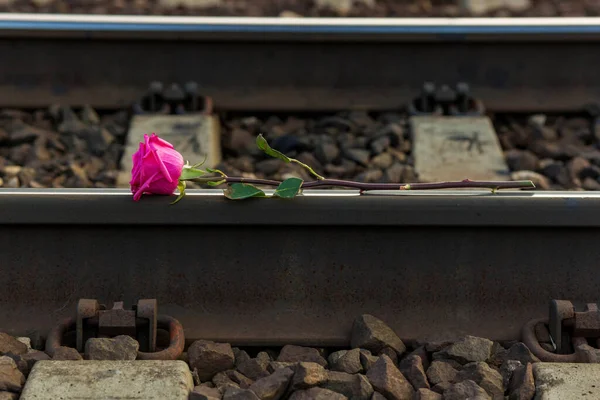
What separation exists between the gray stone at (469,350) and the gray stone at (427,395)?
0.22 m

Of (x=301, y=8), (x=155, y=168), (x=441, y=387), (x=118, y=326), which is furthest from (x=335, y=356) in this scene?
(x=301, y=8)

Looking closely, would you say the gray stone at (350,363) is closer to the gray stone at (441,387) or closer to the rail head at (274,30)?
the gray stone at (441,387)

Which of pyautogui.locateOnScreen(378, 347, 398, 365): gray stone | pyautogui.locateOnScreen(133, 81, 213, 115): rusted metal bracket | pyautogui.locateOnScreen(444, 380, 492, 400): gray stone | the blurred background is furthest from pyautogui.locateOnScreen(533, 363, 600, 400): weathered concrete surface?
the blurred background

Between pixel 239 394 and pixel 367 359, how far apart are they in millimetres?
365

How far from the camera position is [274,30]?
5.42m

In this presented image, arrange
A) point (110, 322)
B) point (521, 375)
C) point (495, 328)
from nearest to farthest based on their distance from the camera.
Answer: point (521, 375)
point (110, 322)
point (495, 328)

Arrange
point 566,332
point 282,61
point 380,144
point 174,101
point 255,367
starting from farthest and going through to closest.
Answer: point 282,61 → point 174,101 → point 380,144 → point 566,332 → point 255,367

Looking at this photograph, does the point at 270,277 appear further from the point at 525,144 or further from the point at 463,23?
the point at 463,23

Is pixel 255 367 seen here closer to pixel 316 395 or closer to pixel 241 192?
pixel 316 395

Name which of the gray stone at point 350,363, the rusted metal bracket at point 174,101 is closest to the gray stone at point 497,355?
the gray stone at point 350,363

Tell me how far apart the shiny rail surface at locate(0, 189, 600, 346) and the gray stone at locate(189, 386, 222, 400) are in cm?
34

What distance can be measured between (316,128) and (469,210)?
237cm

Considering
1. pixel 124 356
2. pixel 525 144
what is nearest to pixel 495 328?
pixel 124 356

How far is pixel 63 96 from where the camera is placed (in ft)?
18.0
